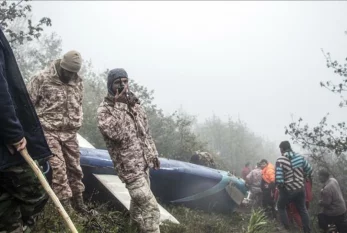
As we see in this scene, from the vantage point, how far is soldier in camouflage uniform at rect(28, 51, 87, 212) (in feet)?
12.9

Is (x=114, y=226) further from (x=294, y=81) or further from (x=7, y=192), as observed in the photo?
(x=294, y=81)

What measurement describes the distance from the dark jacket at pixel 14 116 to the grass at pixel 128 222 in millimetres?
1270

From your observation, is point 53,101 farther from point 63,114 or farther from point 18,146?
point 18,146

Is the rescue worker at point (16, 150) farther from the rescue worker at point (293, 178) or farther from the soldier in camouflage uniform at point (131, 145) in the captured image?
the rescue worker at point (293, 178)

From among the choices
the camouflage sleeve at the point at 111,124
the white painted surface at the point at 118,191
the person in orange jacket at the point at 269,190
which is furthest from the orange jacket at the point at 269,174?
the camouflage sleeve at the point at 111,124

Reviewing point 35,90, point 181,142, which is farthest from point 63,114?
point 181,142

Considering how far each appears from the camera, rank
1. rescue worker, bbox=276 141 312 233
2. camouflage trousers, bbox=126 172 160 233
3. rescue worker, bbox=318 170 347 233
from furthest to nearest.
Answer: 1. rescue worker, bbox=318 170 347 233
2. rescue worker, bbox=276 141 312 233
3. camouflage trousers, bbox=126 172 160 233

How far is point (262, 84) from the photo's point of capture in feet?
593

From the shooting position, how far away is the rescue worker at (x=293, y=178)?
22.1 feet

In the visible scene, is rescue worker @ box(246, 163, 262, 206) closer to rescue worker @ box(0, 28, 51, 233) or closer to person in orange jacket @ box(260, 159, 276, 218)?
person in orange jacket @ box(260, 159, 276, 218)

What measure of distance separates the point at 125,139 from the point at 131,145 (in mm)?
98

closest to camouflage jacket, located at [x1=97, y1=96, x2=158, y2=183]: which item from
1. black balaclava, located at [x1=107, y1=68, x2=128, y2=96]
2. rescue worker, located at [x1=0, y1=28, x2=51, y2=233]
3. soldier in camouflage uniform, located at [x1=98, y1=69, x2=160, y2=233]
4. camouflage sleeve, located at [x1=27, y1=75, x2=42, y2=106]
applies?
soldier in camouflage uniform, located at [x1=98, y1=69, x2=160, y2=233]

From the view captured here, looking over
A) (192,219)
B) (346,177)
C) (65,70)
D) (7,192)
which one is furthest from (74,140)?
(346,177)

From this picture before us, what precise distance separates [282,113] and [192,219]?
145 meters
